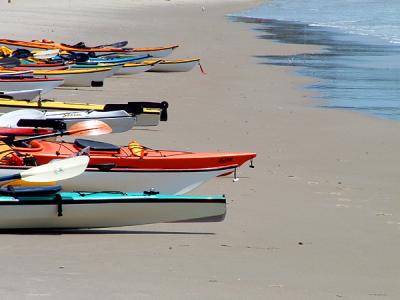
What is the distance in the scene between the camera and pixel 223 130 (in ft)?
44.2

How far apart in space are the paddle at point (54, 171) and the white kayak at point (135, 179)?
1.85 feet

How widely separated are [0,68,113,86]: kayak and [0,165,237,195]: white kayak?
7623 millimetres

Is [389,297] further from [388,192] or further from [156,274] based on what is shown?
[388,192]

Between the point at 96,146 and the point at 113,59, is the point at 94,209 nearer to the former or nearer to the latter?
the point at 96,146

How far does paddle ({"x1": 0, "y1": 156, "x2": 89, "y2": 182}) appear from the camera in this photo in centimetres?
762

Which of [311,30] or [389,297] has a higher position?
[389,297]

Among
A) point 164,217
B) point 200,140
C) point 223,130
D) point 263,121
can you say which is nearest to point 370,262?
point 164,217

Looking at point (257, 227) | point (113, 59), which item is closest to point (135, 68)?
point (113, 59)

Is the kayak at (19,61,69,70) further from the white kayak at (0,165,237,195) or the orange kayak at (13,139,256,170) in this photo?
the white kayak at (0,165,237,195)

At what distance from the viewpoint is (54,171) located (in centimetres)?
768

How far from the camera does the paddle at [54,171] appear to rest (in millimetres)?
7617

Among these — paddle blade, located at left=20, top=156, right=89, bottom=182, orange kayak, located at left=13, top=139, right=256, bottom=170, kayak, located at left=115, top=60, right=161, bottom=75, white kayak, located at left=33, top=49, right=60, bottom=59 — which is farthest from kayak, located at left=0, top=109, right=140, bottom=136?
kayak, located at left=115, top=60, right=161, bottom=75

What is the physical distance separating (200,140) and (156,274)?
5.97 metres

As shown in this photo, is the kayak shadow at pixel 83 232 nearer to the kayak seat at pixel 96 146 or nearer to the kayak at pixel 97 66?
the kayak seat at pixel 96 146
